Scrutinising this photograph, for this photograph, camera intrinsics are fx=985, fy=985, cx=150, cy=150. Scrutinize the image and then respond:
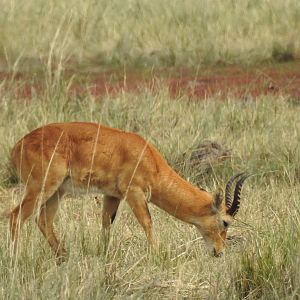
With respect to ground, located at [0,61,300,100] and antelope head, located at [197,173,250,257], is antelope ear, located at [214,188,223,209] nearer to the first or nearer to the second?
antelope head, located at [197,173,250,257]

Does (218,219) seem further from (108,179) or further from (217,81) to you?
(217,81)

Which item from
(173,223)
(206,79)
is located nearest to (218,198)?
(173,223)

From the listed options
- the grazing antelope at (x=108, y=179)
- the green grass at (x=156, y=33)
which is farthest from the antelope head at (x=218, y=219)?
the green grass at (x=156, y=33)

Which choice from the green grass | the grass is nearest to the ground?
the green grass

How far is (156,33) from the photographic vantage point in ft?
68.0

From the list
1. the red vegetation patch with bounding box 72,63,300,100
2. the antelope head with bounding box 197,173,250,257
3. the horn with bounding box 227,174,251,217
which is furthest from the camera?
the red vegetation patch with bounding box 72,63,300,100

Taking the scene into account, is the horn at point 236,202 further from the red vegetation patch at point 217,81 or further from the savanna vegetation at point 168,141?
the red vegetation patch at point 217,81

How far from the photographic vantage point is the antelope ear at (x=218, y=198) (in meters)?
7.56

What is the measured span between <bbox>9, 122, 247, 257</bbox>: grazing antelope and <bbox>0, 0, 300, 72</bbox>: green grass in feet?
34.2

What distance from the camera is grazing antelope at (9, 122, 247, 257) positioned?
7426mm

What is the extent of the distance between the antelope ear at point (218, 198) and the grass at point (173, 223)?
22 cm

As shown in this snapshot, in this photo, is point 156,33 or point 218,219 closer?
point 218,219

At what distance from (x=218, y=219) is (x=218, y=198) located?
0.18m

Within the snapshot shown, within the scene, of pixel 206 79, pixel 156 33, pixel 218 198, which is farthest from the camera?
pixel 156 33
